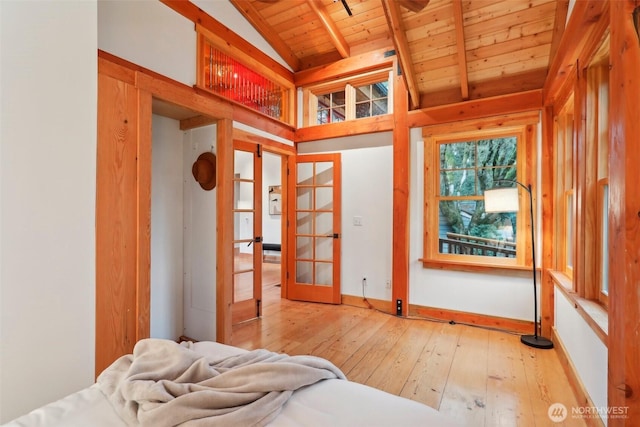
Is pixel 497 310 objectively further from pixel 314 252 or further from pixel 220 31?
pixel 220 31

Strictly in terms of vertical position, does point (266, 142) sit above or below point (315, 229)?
above

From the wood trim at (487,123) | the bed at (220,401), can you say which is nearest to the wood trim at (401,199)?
the wood trim at (487,123)

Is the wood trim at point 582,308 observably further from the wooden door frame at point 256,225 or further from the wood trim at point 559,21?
the wooden door frame at point 256,225

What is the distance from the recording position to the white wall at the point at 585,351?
1.57m

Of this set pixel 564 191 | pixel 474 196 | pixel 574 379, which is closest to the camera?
pixel 574 379

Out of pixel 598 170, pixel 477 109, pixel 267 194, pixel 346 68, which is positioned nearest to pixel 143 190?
pixel 346 68

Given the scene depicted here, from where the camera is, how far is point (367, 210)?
397 centimetres

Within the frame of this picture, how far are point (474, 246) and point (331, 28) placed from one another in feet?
10.4

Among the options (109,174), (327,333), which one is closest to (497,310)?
(327,333)

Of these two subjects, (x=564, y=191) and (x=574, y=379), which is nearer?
(x=574, y=379)

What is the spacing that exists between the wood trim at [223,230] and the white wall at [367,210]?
1.73m

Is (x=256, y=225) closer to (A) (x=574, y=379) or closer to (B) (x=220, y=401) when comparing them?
(B) (x=220, y=401)

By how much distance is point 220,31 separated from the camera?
10.4 ft

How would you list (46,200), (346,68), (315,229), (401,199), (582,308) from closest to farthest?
1. (46,200)
2. (582,308)
3. (401,199)
4. (346,68)
5. (315,229)
